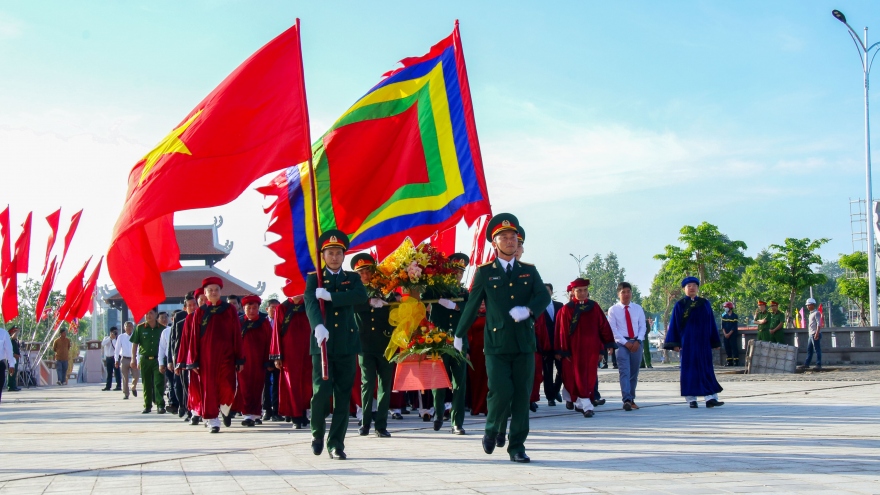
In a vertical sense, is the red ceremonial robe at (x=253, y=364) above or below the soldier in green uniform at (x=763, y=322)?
below

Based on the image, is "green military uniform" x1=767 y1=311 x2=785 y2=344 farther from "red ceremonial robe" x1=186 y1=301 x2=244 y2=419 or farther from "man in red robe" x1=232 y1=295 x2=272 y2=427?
"red ceremonial robe" x1=186 y1=301 x2=244 y2=419

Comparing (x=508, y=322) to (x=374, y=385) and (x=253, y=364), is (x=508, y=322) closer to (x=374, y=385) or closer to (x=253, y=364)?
(x=374, y=385)

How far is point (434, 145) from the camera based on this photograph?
13.3m

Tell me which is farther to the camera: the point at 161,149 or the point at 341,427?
the point at 161,149

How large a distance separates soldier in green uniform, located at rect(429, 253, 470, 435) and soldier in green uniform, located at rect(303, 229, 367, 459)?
212cm

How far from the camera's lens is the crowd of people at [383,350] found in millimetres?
8078

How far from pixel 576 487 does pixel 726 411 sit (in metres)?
6.46

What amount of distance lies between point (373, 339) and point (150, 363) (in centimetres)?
752

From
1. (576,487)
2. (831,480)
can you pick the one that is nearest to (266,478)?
(576,487)

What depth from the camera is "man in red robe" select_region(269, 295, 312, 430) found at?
12.3 meters

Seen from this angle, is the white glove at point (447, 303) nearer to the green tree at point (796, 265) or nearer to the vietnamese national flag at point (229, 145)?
Result: the vietnamese national flag at point (229, 145)

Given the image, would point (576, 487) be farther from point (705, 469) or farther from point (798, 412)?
point (798, 412)

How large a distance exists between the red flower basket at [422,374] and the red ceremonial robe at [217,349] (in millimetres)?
2713

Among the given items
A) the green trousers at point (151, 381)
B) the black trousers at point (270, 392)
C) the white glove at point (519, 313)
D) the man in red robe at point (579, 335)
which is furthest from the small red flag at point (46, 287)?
the white glove at point (519, 313)
